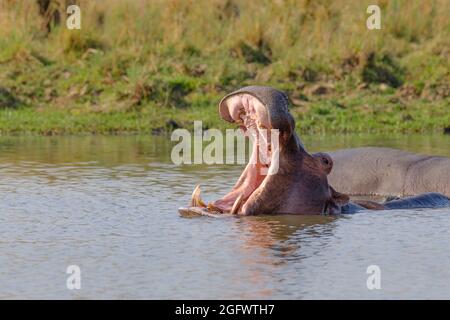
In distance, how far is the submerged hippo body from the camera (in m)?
8.68

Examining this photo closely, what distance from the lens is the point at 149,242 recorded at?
21.2 ft

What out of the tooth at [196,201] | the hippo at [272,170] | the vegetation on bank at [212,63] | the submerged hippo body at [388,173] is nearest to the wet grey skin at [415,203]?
the hippo at [272,170]

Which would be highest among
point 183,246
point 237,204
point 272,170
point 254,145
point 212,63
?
point 212,63

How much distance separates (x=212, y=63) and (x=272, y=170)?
26.3 feet

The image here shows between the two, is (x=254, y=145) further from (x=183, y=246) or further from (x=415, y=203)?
(x=415, y=203)

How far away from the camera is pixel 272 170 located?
7008mm

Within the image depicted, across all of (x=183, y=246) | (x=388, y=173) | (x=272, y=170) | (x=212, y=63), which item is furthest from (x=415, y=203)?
(x=212, y=63)

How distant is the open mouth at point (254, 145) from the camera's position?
6950 mm

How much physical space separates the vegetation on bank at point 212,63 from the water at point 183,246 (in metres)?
4.26

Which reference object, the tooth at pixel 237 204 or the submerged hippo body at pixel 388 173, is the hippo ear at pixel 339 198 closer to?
the tooth at pixel 237 204

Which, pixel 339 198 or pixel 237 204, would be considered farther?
pixel 339 198
